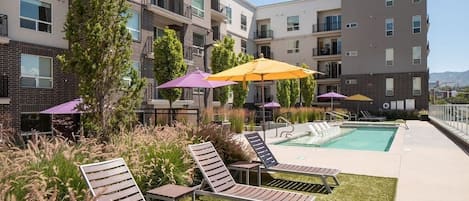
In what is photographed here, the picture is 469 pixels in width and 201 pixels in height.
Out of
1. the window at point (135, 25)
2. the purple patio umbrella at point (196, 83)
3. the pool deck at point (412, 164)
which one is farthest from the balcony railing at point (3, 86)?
the pool deck at point (412, 164)

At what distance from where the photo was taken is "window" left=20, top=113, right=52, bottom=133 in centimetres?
1555

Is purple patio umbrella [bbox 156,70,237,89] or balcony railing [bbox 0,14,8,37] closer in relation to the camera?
purple patio umbrella [bbox 156,70,237,89]

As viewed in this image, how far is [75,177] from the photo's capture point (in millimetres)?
4531

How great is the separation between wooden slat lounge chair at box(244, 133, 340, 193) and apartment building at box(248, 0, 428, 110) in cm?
3214

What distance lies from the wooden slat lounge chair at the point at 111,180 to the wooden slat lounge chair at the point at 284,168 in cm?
328

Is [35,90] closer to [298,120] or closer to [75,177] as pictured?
[75,177]

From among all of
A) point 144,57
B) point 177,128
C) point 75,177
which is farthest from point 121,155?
point 144,57

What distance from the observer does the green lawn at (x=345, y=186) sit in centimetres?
612

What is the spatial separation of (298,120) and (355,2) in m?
18.2

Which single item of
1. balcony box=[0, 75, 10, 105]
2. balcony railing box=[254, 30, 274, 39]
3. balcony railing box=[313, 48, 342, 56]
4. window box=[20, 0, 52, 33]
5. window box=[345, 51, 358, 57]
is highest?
balcony railing box=[254, 30, 274, 39]

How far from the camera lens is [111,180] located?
4.31m

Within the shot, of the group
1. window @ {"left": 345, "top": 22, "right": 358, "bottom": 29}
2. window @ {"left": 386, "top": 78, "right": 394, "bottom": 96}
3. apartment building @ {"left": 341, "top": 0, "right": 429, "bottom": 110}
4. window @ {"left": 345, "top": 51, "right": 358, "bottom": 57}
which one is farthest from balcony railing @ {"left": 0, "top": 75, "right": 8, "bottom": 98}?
window @ {"left": 386, "top": 78, "right": 394, "bottom": 96}

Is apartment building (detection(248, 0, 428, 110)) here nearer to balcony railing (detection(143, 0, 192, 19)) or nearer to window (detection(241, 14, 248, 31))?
window (detection(241, 14, 248, 31))

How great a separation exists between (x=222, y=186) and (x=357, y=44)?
35272mm
